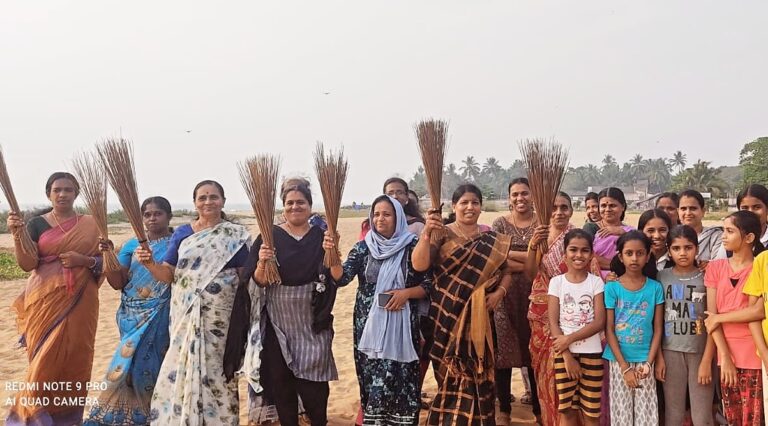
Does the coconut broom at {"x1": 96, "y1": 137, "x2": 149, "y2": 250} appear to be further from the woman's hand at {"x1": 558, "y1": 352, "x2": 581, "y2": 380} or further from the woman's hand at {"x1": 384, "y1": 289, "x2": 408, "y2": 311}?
the woman's hand at {"x1": 558, "y1": 352, "x2": 581, "y2": 380}

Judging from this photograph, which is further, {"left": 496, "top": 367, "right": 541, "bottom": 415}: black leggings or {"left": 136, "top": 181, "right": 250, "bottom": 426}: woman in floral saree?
{"left": 496, "top": 367, "right": 541, "bottom": 415}: black leggings

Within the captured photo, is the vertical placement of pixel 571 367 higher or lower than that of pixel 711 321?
lower

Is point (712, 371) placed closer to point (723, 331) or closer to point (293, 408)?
point (723, 331)

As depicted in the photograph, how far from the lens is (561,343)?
2.99m

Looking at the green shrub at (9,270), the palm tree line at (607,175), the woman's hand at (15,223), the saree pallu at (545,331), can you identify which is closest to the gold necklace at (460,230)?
the saree pallu at (545,331)

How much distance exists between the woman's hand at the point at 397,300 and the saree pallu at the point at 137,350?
5.32ft

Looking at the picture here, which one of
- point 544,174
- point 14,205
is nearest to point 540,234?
point 544,174

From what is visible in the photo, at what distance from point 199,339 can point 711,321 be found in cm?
301

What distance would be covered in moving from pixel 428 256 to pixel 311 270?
2.59 feet

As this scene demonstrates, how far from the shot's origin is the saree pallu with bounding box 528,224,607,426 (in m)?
3.15

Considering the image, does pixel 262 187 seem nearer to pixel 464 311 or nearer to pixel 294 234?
pixel 294 234

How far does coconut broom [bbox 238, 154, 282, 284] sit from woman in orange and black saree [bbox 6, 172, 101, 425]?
1.33m

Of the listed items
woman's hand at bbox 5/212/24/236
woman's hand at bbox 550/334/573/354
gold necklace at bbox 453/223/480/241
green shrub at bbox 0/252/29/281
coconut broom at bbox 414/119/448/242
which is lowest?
green shrub at bbox 0/252/29/281

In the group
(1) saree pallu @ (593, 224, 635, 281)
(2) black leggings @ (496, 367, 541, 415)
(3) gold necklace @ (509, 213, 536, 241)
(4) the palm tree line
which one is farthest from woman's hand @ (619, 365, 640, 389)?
(4) the palm tree line
